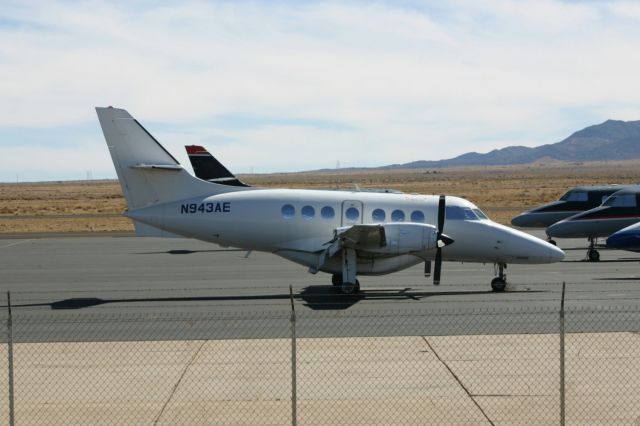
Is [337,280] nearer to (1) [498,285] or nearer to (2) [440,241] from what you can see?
(2) [440,241]

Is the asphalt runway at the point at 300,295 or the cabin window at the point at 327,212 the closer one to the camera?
the asphalt runway at the point at 300,295

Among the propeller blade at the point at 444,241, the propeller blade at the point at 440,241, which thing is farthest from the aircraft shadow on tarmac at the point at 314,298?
the propeller blade at the point at 444,241

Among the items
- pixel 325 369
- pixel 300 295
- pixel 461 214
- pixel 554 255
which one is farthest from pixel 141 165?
pixel 554 255

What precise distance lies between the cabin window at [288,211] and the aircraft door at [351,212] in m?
1.40

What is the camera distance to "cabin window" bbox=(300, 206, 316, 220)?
24047 millimetres

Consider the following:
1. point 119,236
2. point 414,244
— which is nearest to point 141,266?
point 414,244

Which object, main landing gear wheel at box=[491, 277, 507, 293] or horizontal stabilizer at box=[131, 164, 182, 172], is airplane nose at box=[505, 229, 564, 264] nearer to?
main landing gear wheel at box=[491, 277, 507, 293]

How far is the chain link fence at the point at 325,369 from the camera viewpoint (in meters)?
11.6

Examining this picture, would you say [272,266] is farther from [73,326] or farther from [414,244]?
[73,326]

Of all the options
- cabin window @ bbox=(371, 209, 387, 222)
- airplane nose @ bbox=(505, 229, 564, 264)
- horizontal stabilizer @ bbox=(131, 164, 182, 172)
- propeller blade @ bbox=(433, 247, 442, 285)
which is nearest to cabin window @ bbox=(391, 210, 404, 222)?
cabin window @ bbox=(371, 209, 387, 222)

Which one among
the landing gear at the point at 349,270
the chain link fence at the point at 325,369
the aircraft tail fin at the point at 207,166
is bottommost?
the chain link fence at the point at 325,369

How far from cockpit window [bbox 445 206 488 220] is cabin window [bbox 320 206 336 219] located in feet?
10.6

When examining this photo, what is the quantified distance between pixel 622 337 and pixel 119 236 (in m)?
33.7

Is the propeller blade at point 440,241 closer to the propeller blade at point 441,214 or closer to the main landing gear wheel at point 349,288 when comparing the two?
the propeller blade at point 441,214
